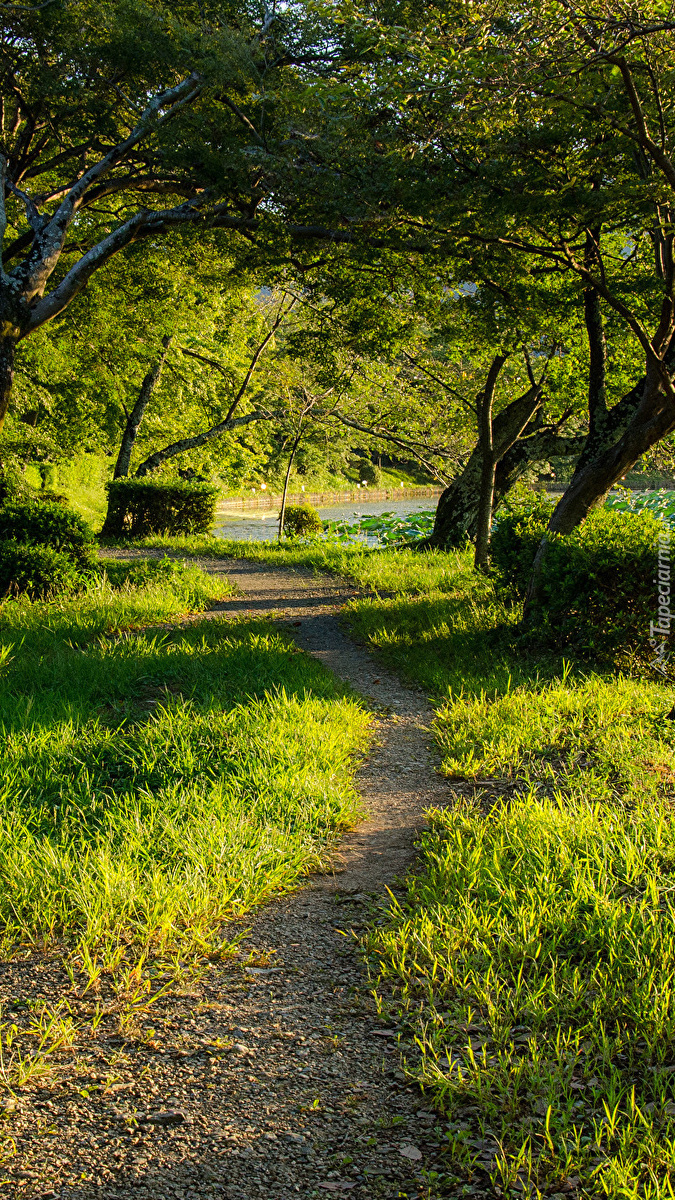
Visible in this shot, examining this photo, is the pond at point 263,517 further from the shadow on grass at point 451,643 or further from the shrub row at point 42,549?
Result: the shadow on grass at point 451,643

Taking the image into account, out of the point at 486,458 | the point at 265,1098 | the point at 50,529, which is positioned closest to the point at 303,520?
the point at 486,458

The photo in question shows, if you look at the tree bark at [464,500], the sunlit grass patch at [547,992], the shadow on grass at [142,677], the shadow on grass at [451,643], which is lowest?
the sunlit grass patch at [547,992]

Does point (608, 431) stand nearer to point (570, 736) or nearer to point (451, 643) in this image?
point (451, 643)

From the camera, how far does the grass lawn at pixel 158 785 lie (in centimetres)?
302

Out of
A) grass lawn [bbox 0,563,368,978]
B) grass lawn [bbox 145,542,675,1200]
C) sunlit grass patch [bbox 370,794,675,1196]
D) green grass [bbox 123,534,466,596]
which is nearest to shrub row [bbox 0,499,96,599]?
grass lawn [bbox 0,563,368,978]

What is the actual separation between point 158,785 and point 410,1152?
97.4 inches

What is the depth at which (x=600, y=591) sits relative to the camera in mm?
6531

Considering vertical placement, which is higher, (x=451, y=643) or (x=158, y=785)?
(x=451, y=643)

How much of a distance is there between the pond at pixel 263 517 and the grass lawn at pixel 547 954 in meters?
18.8

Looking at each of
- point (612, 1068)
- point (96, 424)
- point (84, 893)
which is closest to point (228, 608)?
point (84, 893)

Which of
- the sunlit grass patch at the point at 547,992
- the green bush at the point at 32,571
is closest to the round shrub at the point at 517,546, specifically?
the sunlit grass patch at the point at 547,992

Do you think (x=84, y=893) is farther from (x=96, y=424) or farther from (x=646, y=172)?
(x=96, y=424)

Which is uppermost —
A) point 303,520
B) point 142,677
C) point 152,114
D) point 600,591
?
point 152,114

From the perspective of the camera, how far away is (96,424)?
20.1 metres
